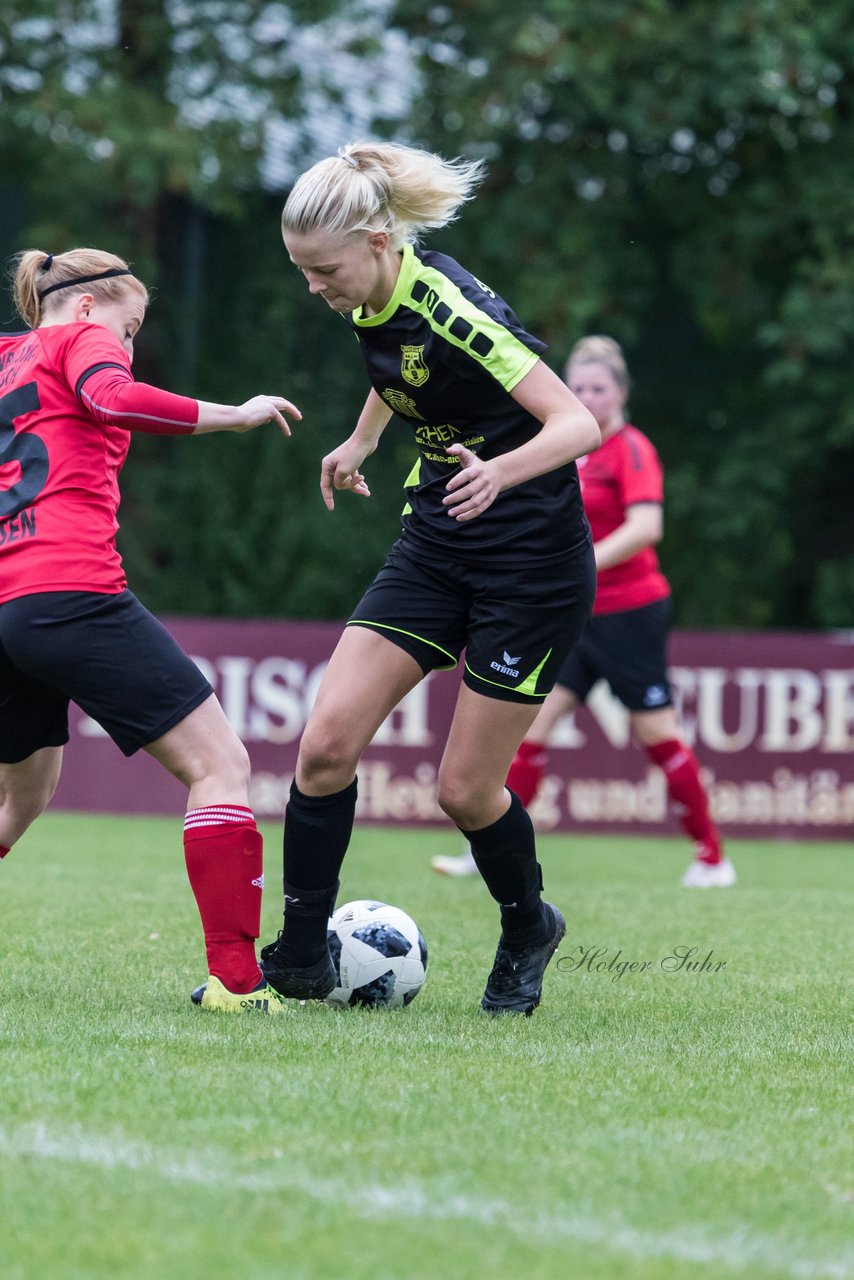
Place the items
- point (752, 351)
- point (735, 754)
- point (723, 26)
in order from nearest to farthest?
point (735, 754), point (723, 26), point (752, 351)

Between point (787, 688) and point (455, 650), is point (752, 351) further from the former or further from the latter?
point (455, 650)

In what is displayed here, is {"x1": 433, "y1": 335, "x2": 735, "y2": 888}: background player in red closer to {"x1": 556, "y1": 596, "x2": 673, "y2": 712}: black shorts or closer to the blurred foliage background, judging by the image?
{"x1": 556, "y1": 596, "x2": 673, "y2": 712}: black shorts

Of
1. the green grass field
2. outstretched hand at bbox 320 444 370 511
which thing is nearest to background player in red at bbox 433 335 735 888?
the green grass field

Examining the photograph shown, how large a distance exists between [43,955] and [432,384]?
2.23 meters

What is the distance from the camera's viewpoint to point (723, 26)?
14.9 m

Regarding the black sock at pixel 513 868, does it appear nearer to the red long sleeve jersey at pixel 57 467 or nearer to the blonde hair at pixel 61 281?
the red long sleeve jersey at pixel 57 467

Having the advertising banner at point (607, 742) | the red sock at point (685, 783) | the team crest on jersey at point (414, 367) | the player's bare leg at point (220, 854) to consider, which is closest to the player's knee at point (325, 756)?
the player's bare leg at point (220, 854)

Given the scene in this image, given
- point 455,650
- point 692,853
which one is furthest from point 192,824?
point 692,853

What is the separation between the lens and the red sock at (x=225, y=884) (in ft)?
13.9

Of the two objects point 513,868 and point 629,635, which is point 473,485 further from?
point 629,635

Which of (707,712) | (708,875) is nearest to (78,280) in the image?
(708,875)

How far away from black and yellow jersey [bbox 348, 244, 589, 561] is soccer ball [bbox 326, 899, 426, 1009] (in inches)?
41.7

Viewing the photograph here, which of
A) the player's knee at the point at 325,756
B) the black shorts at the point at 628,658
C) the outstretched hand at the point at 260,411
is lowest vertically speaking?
the black shorts at the point at 628,658

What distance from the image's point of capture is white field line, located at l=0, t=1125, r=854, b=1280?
95.5 inches
